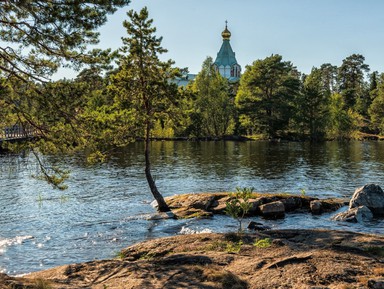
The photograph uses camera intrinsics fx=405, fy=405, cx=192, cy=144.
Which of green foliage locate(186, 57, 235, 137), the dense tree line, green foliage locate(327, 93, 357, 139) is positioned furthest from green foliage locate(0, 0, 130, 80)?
green foliage locate(327, 93, 357, 139)

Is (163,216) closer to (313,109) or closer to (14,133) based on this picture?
(14,133)

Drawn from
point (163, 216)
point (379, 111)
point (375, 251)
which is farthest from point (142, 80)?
point (379, 111)

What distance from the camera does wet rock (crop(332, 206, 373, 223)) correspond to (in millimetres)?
21797

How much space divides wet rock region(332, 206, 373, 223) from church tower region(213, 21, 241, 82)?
13798 centimetres

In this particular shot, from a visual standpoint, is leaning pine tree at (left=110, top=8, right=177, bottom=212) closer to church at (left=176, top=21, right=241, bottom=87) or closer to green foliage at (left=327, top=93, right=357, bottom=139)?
green foliage at (left=327, top=93, right=357, bottom=139)

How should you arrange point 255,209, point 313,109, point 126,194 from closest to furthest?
point 255,209 → point 126,194 → point 313,109

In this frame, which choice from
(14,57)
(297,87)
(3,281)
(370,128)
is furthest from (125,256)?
(370,128)

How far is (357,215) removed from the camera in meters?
21.9

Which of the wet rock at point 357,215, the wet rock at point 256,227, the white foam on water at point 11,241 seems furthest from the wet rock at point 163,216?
the wet rock at point 357,215

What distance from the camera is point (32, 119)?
1533cm

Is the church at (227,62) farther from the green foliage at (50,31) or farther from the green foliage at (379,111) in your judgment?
the green foliage at (50,31)

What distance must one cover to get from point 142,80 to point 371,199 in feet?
51.1

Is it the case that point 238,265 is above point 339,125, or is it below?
below

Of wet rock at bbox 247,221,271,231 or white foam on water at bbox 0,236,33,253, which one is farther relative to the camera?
wet rock at bbox 247,221,271,231
